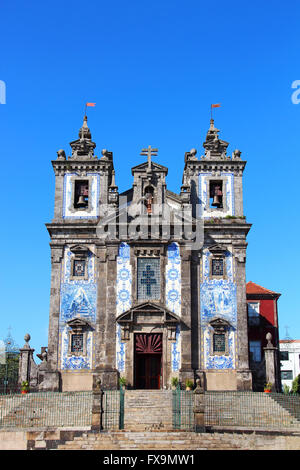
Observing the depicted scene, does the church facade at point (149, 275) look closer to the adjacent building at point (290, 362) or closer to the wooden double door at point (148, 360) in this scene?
the wooden double door at point (148, 360)

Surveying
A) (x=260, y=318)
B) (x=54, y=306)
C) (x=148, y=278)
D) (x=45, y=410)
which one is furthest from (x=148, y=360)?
(x=260, y=318)

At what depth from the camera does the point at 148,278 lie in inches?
1223

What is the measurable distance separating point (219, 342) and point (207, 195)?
26.7 feet

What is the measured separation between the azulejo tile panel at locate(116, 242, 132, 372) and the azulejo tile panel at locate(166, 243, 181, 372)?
79.4 inches

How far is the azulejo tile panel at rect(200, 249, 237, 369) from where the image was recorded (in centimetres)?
3019

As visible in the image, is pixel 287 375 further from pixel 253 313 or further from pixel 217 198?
pixel 217 198

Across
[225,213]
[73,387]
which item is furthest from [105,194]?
[73,387]

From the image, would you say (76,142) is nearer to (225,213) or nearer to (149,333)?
(225,213)

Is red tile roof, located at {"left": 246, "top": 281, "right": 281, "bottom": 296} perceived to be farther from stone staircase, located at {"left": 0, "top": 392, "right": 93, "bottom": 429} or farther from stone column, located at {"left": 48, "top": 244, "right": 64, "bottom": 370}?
stone staircase, located at {"left": 0, "top": 392, "right": 93, "bottom": 429}

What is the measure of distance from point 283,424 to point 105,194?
1565cm

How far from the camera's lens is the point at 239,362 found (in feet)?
98.7

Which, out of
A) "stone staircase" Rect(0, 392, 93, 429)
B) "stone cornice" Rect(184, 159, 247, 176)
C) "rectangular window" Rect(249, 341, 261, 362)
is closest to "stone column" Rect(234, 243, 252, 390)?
"stone cornice" Rect(184, 159, 247, 176)
